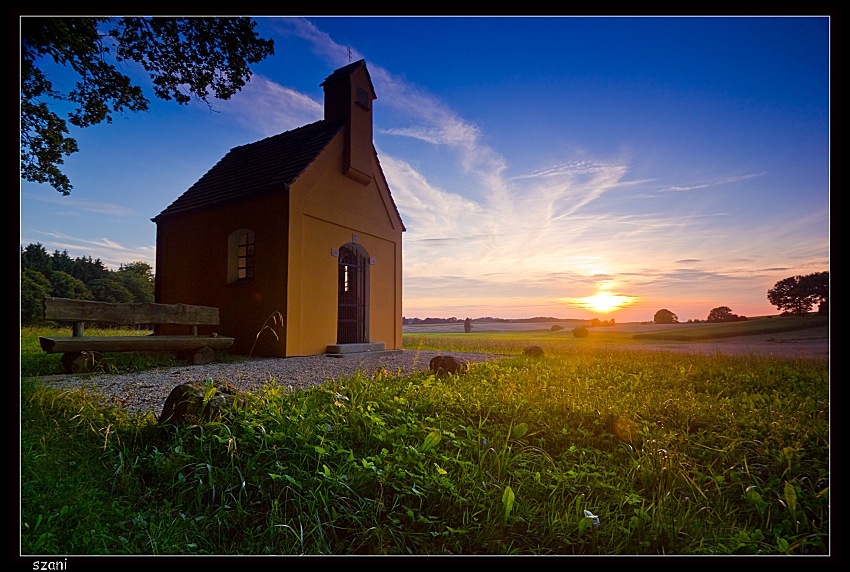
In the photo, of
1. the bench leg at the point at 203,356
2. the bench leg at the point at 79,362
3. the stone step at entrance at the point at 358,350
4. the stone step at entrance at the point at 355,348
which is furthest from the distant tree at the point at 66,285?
the stone step at entrance at the point at 355,348

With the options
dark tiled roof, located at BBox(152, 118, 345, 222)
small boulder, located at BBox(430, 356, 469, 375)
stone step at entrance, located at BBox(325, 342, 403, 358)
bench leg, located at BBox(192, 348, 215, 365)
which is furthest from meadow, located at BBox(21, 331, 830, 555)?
dark tiled roof, located at BBox(152, 118, 345, 222)

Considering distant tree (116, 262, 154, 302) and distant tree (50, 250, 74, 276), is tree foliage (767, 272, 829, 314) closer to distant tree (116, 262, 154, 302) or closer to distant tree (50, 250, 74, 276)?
distant tree (50, 250, 74, 276)

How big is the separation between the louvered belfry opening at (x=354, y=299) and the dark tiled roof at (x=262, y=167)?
2.59 m

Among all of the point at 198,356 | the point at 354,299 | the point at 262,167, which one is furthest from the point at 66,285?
the point at 354,299

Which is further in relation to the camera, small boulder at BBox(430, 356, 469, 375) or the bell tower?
the bell tower

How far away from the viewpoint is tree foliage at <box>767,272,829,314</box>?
221 centimetres

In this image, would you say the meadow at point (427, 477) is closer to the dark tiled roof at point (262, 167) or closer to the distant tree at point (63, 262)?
the distant tree at point (63, 262)

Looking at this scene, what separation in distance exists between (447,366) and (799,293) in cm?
455

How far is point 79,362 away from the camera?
650 cm

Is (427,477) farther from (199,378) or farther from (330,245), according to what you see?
(330,245)

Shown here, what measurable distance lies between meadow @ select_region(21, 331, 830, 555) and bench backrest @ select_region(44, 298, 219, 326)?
2.25 meters

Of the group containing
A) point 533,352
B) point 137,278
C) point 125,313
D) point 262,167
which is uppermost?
point 262,167

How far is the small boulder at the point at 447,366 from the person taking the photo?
20.8 feet
